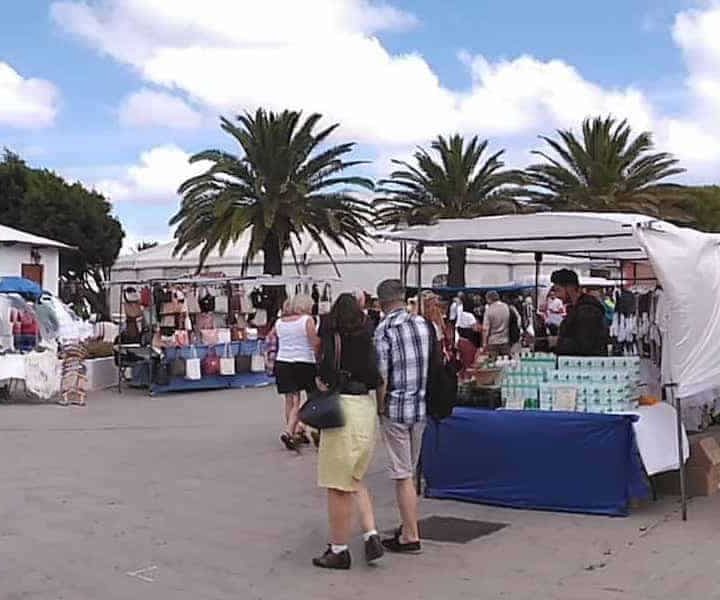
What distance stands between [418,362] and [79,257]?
34.6 m

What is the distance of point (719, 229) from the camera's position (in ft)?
125

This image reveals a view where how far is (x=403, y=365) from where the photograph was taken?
6789 millimetres

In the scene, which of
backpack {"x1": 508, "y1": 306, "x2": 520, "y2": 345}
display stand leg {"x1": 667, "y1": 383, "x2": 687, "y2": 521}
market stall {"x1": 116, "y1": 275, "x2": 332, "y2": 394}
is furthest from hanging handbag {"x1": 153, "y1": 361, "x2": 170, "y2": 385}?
display stand leg {"x1": 667, "y1": 383, "x2": 687, "y2": 521}

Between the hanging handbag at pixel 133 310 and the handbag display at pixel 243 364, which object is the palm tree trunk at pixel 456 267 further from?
the hanging handbag at pixel 133 310

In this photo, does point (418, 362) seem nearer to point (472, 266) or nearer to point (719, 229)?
point (472, 266)

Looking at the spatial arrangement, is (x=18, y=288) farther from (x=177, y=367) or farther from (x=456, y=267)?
(x=456, y=267)

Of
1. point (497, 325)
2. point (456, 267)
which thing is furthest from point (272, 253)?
point (497, 325)

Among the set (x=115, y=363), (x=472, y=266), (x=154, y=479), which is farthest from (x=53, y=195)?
(x=154, y=479)

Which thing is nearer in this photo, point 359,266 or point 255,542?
point 255,542

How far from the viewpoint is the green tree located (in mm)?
39062

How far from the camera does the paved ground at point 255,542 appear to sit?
6039 millimetres

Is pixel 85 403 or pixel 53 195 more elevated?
pixel 53 195

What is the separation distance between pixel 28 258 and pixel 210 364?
13.1 m

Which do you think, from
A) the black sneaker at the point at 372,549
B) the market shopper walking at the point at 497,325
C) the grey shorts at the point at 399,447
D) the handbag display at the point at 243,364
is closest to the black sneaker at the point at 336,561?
the black sneaker at the point at 372,549
